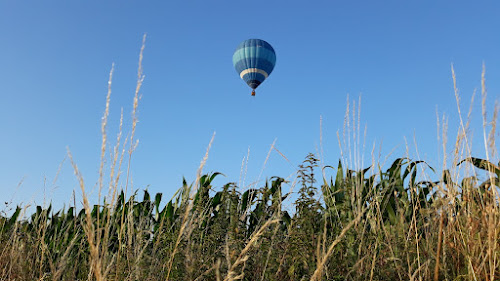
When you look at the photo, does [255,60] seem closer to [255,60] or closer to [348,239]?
[255,60]

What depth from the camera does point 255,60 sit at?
29609mm

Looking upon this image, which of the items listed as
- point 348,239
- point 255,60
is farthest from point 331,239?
point 255,60

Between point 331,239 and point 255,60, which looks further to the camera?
point 255,60

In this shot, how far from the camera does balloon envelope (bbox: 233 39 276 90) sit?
29484 millimetres

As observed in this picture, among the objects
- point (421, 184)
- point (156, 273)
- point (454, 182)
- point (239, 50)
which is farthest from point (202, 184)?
point (239, 50)

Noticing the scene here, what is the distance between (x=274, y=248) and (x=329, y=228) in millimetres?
859

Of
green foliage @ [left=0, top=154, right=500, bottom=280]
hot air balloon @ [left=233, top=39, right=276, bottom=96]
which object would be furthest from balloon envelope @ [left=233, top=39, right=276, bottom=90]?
green foliage @ [left=0, top=154, right=500, bottom=280]

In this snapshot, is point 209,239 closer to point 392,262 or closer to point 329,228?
point 329,228

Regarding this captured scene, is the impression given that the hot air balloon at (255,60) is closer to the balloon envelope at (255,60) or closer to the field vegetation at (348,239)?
the balloon envelope at (255,60)

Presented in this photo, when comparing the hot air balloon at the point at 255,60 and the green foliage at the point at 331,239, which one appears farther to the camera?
the hot air balloon at the point at 255,60

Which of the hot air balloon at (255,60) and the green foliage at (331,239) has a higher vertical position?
the hot air balloon at (255,60)

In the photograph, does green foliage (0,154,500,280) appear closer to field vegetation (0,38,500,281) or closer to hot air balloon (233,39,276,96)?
field vegetation (0,38,500,281)

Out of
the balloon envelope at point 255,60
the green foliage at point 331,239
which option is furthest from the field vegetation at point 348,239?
the balloon envelope at point 255,60

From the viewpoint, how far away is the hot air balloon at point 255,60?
2948cm
